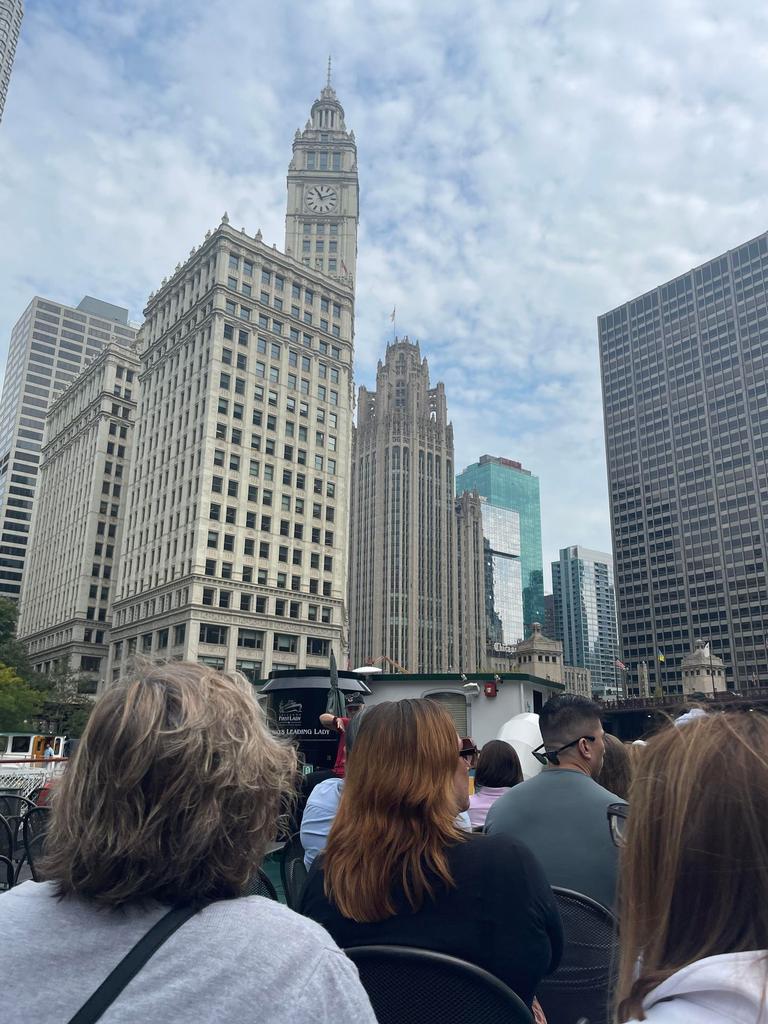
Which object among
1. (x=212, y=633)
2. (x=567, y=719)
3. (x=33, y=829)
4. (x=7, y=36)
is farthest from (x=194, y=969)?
(x=7, y=36)

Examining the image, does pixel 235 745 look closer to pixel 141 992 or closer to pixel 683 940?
pixel 141 992

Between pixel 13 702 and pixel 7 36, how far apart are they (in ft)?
449

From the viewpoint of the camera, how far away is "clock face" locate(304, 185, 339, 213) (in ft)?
288

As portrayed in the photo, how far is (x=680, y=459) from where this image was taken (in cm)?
14488

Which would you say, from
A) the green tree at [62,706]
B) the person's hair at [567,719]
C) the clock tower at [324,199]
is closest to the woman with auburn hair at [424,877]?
the person's hair at [567,719]

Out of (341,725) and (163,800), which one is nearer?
(163,800)

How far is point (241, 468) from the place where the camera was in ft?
205

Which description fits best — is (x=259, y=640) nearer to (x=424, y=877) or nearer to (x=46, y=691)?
(x=46, y=691)

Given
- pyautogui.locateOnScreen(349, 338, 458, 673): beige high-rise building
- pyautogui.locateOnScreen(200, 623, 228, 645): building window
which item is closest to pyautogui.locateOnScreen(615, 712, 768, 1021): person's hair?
pyautogui.locateOnScreen(200, 623, 228, 645): building window

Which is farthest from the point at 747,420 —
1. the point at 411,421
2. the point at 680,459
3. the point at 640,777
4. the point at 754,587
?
the point at 640,777

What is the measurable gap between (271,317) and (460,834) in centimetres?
6993

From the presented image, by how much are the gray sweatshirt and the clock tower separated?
273ft

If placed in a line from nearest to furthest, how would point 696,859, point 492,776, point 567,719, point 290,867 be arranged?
point 696,859 < point 567,719 < point 290,867 < point 492,776

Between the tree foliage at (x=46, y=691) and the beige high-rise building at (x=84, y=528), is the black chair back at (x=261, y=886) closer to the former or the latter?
the tree foliage at (x=46, y=691)
